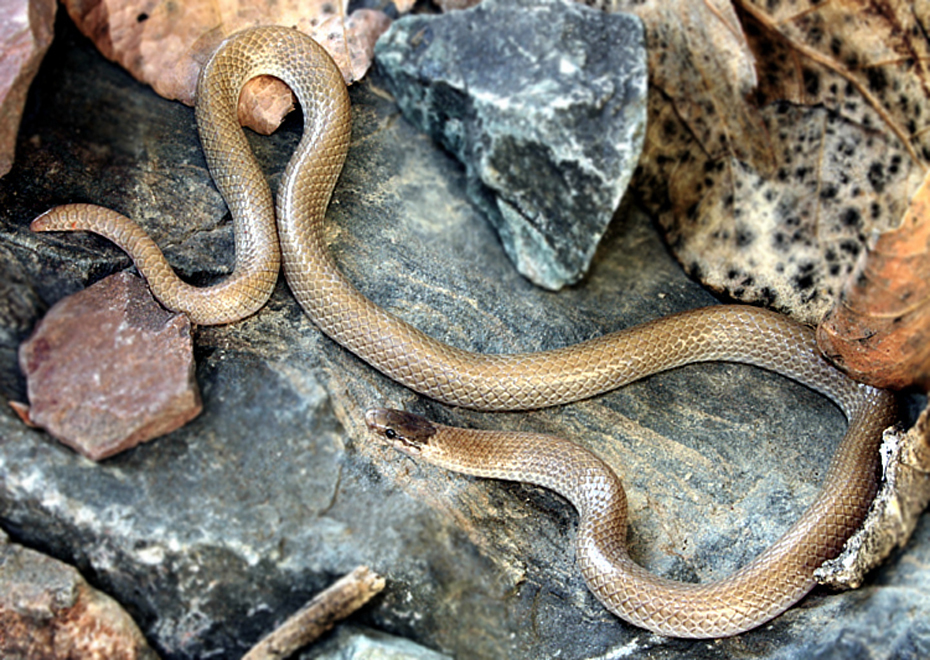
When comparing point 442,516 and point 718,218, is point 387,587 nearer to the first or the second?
point 442,516

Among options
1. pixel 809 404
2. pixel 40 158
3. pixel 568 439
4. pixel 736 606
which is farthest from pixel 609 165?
pixel 40 158

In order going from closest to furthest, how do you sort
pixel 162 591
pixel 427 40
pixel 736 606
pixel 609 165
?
1. pixel 162 591
2. pixel 736 606
3. pixel 609 165
4. pixel 427 40

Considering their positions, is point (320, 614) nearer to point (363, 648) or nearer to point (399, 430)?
point (363, 648)

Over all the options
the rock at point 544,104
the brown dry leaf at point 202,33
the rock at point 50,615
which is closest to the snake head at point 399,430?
the rock at point 544,104

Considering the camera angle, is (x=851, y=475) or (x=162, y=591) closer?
(x=162, y=591)

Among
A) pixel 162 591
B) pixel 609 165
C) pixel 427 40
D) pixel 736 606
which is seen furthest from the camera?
pixel 427 40

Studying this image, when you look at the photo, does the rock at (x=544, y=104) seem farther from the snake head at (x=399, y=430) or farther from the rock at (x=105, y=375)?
the rock at (x=105, y=375)

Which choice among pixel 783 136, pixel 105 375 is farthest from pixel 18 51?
pixel 783 136
